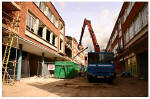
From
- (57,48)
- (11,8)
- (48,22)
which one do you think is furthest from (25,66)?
(57,48)

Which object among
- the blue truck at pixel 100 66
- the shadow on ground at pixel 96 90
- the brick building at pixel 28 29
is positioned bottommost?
the shadow on ground at pixel 96 90

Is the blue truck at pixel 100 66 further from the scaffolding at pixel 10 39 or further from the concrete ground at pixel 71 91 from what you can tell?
the scaffolding at pixel 10 39

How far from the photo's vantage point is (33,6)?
1405 cm

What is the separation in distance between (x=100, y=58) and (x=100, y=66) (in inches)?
32.6

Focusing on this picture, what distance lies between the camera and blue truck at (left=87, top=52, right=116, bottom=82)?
10.7m

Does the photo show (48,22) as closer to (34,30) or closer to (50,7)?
(50,7)

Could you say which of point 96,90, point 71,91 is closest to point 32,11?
point 71,91

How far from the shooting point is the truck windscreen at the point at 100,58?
1132 centimetres

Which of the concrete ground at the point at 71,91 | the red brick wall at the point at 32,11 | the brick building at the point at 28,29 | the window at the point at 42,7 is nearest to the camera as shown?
the concrete ground at the point at 71,91

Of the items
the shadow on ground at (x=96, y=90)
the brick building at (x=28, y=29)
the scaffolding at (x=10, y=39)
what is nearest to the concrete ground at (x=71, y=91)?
the shadow on ground at (x=96, y=90)

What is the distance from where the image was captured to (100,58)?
11461mm

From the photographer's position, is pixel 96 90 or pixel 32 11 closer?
pixel 96 90

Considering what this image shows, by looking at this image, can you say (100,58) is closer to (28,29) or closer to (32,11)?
(28,29)

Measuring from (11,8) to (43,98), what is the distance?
29.1 ft
